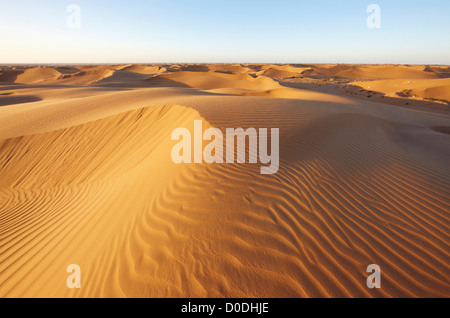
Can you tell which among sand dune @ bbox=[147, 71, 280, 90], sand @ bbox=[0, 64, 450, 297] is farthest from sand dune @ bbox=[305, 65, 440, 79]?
sand @ bbox=[0, 64, 450, 297]

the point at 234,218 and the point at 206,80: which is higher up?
the point at 206,80

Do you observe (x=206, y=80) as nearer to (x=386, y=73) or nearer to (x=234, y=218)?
(x=234, y=218)

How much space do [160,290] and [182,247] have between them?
424 millimetres

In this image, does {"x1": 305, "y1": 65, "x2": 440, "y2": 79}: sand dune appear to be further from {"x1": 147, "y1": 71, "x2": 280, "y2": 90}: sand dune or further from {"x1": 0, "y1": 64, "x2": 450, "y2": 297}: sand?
{"x1": 0, "y1": 64, "x2": 450, "y2": 297}: sand

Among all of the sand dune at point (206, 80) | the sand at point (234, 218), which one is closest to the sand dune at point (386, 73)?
the sand dune at point (206, 80)

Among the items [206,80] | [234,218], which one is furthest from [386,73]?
[234,218]

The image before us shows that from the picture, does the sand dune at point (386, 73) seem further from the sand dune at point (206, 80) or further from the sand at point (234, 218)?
the sand at point (234, 218)

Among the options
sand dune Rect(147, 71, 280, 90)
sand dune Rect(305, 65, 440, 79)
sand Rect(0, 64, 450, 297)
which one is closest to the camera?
sand Rect(0, 64, 450, 297)

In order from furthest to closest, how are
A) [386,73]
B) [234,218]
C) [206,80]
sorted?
[386,73]
[206,80]
[234,218]

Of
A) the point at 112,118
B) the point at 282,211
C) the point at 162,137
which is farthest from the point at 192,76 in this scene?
the point at 282,211

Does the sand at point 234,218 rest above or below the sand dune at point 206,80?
below

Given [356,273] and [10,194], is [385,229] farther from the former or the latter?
[10,194]

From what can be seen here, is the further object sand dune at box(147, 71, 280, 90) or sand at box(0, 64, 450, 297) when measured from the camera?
sand dune at box(147, 71, 280, 90)

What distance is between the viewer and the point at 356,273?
6.66 ft
